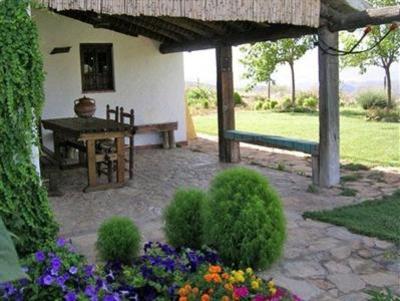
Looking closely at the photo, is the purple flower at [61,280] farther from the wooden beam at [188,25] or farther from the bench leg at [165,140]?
the bench leg at [165,140]

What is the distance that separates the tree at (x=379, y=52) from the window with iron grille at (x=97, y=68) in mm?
7170

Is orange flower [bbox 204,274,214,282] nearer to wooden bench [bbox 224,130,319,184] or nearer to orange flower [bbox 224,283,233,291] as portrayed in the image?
orange flower [bbox 224,283,233,291]

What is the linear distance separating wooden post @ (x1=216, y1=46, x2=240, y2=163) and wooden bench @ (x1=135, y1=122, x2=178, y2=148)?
2027 millimetres

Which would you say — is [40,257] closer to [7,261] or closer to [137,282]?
[137,282]

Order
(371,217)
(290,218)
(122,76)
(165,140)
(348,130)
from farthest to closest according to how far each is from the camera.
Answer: (348,130) < (165,140) < (122,76) < (290,218) < (371,217)

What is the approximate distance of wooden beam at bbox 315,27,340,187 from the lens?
20.8 ft

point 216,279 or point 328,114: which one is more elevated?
point 328,114

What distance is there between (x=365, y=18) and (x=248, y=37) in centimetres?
223

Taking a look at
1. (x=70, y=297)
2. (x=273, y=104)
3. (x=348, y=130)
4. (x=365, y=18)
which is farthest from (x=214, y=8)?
(x=273, y=104)

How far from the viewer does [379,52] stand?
47.4 feet

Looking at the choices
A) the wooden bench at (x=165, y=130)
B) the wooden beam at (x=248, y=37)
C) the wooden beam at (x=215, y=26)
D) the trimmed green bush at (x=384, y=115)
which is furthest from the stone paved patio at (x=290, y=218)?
the trimmed green bush at (x=384, y=115)

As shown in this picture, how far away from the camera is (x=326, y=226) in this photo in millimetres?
4727

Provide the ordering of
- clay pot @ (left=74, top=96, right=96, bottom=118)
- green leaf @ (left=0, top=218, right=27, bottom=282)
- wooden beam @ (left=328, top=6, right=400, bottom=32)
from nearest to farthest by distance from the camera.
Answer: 1. green leaf @ (left=0, top=218, right=27, bottom=282)
2. wooden beam @ (left=328, top=6, right=400, bottom=32)
3. clay pot @ (left=74, top=96, right=96, bottom=118)

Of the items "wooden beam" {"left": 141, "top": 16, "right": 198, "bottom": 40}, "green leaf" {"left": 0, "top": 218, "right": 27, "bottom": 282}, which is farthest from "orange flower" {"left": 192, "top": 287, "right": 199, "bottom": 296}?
"wooden beam" {"left": 141, "top": 16, "right": 198, "bottom": 40}
